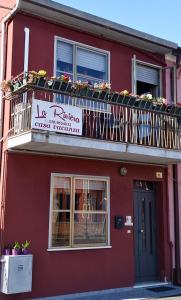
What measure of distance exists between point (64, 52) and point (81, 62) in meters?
0.56

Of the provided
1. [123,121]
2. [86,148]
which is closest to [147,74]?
[123,121]

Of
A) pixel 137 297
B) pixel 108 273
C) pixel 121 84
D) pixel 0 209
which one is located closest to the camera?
pixel 0 209

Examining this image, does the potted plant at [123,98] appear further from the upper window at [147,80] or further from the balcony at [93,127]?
the upper window at [147,80]

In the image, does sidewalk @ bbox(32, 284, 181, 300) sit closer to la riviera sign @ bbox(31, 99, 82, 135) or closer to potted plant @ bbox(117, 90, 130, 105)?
la riviera sign @ bbox(31, 99, 82, 135)

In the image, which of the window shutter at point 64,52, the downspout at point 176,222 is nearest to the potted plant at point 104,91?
the window shutter at point 64,52

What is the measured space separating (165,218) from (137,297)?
2611mm

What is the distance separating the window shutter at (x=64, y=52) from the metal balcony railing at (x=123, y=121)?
1260mm

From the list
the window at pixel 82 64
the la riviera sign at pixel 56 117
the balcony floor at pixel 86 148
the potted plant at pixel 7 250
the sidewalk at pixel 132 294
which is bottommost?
the sidewalk at pixel 132 294

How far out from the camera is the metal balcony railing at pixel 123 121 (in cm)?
955

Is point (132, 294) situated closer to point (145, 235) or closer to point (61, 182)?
point (145, 235)

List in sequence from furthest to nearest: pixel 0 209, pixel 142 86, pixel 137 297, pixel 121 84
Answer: pixel 142 86 < pixel 121 84 < pixel 137 297 < pixel 0 209

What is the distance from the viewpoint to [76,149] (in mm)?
9180

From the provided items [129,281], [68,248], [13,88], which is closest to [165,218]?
[129,281]

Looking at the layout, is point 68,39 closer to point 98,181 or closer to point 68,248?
point 98,181
